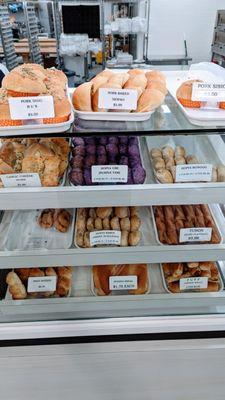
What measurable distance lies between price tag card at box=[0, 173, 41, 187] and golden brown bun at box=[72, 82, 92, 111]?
22 cm

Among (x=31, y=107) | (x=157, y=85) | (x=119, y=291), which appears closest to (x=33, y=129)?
(x=31, y=107)

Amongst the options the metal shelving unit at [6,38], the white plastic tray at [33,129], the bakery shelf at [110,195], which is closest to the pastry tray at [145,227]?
the bakery shelf at [110,195]

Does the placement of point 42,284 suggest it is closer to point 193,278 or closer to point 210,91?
point 193,278

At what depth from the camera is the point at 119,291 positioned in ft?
3.57

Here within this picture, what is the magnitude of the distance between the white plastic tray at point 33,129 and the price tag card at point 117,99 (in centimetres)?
10

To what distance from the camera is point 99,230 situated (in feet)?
3.21

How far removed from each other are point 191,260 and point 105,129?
1.68 ft

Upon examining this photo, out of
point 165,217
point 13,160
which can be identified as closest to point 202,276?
point 165,217

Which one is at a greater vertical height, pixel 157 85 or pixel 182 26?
pixel 157 85

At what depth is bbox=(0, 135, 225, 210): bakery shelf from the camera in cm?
80

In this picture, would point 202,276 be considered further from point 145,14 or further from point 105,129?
point 145,14

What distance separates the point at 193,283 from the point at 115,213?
37 centimetres

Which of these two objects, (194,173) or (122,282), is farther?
(122,282)

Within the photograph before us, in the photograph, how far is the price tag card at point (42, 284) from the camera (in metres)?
1.04
